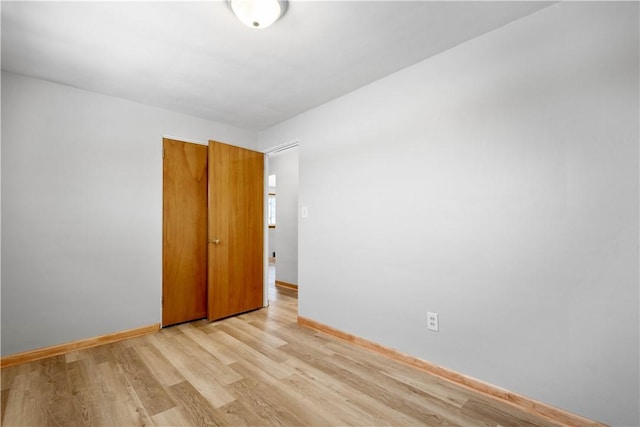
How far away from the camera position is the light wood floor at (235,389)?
1.65 metres

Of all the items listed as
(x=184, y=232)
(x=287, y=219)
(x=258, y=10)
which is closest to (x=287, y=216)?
(x=287, y=219)

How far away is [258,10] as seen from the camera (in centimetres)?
161

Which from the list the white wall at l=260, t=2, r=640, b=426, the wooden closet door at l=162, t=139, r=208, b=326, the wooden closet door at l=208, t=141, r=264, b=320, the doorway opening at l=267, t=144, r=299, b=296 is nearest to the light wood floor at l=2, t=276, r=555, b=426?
the white wall at l=260, t=2, r=640, b=426

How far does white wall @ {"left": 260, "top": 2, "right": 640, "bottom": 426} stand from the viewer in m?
1.47

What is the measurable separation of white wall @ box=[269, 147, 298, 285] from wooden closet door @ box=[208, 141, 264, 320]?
1192 mm

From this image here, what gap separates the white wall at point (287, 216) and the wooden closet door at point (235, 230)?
3.91 feet

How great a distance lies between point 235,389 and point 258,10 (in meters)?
2.38

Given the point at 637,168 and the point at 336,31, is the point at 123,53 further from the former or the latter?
the point at 637,168

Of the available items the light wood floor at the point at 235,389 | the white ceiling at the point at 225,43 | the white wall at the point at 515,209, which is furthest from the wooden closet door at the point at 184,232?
the white wall at the point at 515,209

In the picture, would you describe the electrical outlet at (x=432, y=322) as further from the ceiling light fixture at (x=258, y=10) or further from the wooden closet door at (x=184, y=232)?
the wooden closet door at (x=184, y=232)

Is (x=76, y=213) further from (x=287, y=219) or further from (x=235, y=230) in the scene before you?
(x=287, y=219)

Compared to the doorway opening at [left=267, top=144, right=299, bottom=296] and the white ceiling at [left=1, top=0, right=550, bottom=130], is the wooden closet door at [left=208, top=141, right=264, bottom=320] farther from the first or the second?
the doorway opening at [left=267, top=144, right=299, bottom=296]

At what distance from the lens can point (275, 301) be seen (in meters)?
4.18

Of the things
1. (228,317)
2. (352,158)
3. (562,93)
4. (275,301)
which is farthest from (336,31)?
(275,301)
